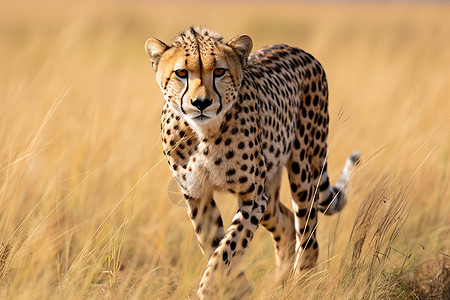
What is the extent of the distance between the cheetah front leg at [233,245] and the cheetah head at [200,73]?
35cm

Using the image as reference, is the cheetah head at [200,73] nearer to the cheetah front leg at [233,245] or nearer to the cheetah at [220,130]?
the cheetah at [220,130]

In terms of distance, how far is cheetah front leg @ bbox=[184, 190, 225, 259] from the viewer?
2938mm

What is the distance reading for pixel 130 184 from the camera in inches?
Answer: 167

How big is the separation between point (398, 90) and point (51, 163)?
14.0 ft

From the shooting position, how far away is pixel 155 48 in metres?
2.81

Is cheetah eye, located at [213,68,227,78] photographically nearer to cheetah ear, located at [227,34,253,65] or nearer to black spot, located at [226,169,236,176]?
cheetah ear, located at [227,34,253,65]

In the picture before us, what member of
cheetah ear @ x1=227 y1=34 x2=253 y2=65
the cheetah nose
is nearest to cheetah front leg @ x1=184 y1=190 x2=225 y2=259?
the cheetah nose

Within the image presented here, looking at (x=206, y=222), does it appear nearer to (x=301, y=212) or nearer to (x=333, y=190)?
(x=301, y=212)

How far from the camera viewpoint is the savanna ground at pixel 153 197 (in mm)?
2652

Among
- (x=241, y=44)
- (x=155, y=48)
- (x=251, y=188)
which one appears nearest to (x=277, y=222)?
(x=251, y=188)

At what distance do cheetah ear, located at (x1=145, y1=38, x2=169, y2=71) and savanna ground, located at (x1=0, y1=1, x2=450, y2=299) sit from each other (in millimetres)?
397

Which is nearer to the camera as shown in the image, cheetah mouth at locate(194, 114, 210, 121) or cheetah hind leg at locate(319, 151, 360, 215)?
cheetah mouth at locate(194, 114, 210, 121)

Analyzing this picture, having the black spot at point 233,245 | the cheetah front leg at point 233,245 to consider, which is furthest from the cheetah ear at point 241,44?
the black spot at point 233,245

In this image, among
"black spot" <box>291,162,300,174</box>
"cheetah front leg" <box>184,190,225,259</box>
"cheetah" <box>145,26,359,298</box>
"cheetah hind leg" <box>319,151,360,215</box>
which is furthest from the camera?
"cheetah hind leg" <box>319,151,360,215</box>
